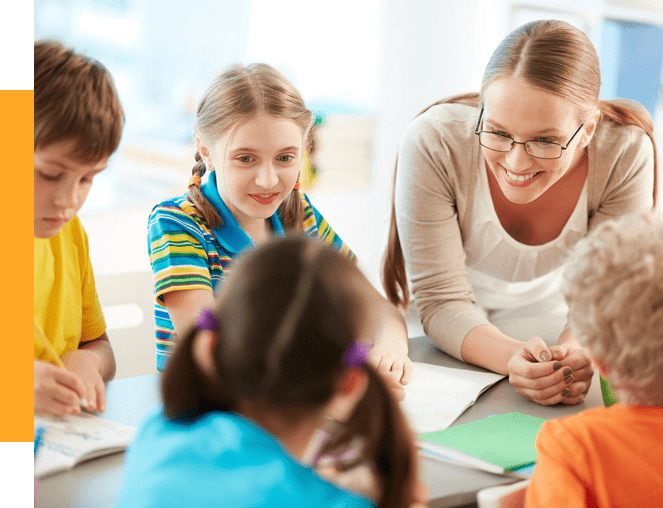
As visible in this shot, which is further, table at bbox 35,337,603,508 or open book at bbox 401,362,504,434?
open book at bbox 401,362,504,434

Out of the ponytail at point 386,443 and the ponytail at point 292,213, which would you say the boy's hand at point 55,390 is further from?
the ponytail at point 292,213

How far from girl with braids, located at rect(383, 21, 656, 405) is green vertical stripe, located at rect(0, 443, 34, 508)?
2.44 feet

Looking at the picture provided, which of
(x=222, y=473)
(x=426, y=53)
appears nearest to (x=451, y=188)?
(x=222, y=473)

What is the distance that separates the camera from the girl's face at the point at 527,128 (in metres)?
1.23

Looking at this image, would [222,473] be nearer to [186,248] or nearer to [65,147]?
[65,147]

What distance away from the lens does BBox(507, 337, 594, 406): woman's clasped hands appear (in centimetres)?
114

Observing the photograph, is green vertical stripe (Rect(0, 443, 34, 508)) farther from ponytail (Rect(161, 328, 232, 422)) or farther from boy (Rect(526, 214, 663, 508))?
Result: boy (Rect(526, 214, 663, 508))

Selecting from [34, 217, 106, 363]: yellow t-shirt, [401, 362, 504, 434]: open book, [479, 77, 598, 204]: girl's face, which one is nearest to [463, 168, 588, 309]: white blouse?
[479, 77, 598, 204]: girl's face

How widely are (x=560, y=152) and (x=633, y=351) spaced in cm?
57

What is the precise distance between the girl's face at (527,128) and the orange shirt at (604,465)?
22.8 inches

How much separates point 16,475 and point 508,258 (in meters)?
1.07

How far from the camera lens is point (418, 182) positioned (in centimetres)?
146

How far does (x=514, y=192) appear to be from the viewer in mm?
1352

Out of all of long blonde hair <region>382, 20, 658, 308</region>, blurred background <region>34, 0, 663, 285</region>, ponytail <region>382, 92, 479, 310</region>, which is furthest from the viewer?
blurred background <region>34, 0, 663, 285</region>
